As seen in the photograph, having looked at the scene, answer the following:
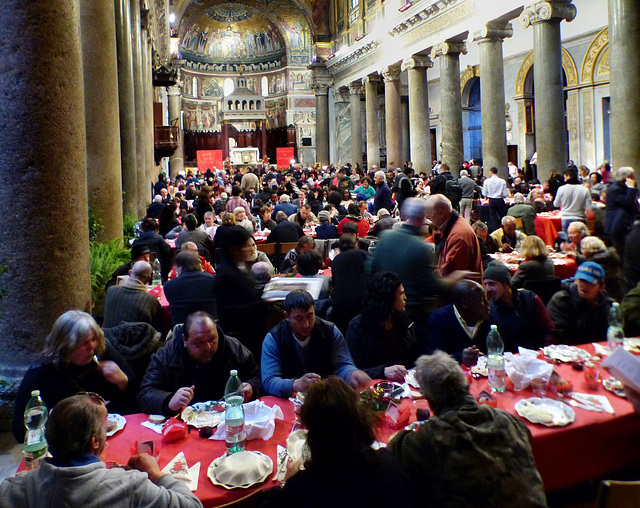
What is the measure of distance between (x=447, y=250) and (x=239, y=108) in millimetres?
31573

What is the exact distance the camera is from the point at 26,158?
11.6ft

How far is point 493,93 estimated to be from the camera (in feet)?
47.2

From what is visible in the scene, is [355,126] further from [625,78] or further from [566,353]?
[566,353]

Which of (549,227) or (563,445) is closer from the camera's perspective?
(563,445)

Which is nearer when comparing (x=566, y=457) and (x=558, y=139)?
(x=566, y=457)

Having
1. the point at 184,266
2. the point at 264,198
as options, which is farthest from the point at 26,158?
the point at 264,198

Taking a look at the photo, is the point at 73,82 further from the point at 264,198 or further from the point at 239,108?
the point at 239,108

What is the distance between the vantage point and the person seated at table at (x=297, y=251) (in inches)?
241

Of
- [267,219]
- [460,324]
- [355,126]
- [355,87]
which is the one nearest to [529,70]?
[355,87]

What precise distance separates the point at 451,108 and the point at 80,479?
1628 centimetres

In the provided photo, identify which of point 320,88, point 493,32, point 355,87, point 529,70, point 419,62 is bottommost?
point 493,32

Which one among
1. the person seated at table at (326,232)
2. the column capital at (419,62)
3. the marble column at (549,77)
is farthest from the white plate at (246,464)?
the column capital at (419,62)

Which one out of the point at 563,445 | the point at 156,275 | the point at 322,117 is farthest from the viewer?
the point at 322,117

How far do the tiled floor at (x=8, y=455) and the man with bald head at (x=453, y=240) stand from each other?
3.42 meters
